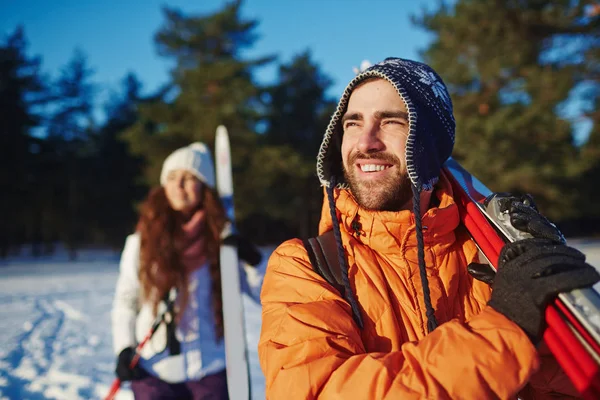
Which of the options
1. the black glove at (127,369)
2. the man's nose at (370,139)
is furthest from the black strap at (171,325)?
the man's nose at (370,139)

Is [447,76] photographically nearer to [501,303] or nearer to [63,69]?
[501,303]

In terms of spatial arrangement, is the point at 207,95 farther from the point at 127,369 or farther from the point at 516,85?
the point at 127,369

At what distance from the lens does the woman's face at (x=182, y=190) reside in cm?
269

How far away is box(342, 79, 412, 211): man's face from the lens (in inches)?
53.4

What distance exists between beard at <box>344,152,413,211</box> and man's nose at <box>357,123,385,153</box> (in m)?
0.03

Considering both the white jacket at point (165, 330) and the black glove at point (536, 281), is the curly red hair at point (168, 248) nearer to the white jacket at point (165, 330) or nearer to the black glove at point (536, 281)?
the white jacket at point (165, 330)

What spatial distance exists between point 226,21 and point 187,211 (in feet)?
53.6

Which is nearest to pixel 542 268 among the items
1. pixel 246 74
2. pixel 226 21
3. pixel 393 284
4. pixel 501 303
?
pixel 501 303

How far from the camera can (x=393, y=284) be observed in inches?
49.2

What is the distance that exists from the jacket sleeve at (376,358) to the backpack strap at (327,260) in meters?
0.06

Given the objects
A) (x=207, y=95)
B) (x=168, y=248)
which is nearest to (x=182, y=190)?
(x=168, y=248)

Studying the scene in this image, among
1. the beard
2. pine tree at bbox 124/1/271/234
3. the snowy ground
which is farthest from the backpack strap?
pine tree at bbox 124/1/271/234

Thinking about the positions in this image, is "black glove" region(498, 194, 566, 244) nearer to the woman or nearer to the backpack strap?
the backpack strap

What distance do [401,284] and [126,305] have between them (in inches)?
70.2
